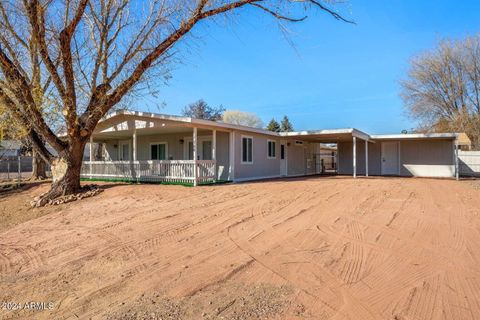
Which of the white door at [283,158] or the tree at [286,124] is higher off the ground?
the tree at [286,124]

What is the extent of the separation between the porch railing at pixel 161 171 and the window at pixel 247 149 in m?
2.19

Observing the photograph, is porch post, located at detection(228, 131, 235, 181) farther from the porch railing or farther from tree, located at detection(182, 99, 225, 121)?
tree, located at detection(182, 99, 225, 121)

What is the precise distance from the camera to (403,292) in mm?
3510

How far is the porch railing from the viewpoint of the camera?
13.0 metres

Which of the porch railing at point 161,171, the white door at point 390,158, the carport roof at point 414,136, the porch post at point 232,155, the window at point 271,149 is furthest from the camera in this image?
the white door at point 390,158

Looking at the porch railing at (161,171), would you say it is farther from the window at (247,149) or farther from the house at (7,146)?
the house at (7,146)

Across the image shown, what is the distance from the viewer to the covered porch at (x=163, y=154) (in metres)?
13.2

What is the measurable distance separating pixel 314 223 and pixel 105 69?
915 centimetres

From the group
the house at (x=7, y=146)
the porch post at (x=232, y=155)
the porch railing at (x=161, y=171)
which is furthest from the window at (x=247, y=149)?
the house at (x=7, y=146)

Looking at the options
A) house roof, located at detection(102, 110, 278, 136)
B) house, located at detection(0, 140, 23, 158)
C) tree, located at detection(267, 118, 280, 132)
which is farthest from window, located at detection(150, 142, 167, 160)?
tree, located at detection(267, 118, 280, 132)

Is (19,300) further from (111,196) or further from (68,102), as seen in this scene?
(68,102)

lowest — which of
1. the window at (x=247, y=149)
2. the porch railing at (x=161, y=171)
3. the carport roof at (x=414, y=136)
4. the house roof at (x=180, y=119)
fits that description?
the porch railing at (x=161, y=171)

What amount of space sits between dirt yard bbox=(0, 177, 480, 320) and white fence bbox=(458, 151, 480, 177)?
49.2 ft

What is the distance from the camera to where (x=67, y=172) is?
11477 mm
